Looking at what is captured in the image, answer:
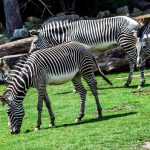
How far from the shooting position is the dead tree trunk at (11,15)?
84.9ft

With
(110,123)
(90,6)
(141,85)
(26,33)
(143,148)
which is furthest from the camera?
(90,6)

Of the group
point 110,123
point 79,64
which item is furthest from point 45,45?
point 110,123

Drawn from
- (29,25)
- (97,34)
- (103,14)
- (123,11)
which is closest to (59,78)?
(97,34)

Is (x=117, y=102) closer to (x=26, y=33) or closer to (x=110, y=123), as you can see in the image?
(x=110, y=123)

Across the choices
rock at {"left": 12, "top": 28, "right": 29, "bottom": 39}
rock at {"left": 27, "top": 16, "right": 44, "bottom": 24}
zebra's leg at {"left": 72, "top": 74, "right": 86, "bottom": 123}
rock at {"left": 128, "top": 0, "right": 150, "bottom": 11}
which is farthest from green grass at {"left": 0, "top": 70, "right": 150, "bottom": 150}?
rock at {"left": 128, "top": 0, "right": 150, "bottom": 11}

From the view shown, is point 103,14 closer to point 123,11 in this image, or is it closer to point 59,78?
point 123,11

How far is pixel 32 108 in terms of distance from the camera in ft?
57.9

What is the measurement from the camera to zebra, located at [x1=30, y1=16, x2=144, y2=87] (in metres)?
20.6

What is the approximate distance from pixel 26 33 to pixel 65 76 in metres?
11.1

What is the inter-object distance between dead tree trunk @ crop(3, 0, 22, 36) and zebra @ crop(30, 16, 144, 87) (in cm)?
507

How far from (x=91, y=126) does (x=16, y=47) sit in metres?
10.8

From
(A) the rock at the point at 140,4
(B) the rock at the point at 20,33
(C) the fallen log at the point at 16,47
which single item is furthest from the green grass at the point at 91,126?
(A) the rock at the point at 140,4

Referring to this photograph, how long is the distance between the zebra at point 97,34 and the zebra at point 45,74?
5142 mm

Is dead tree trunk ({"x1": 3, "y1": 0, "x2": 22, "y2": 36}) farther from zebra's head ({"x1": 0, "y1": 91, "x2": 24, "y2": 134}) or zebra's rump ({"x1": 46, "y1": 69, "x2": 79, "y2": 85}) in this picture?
zebra's head ({"x1": 0, "y1": 91, "x2": 24, "y2": 134})
